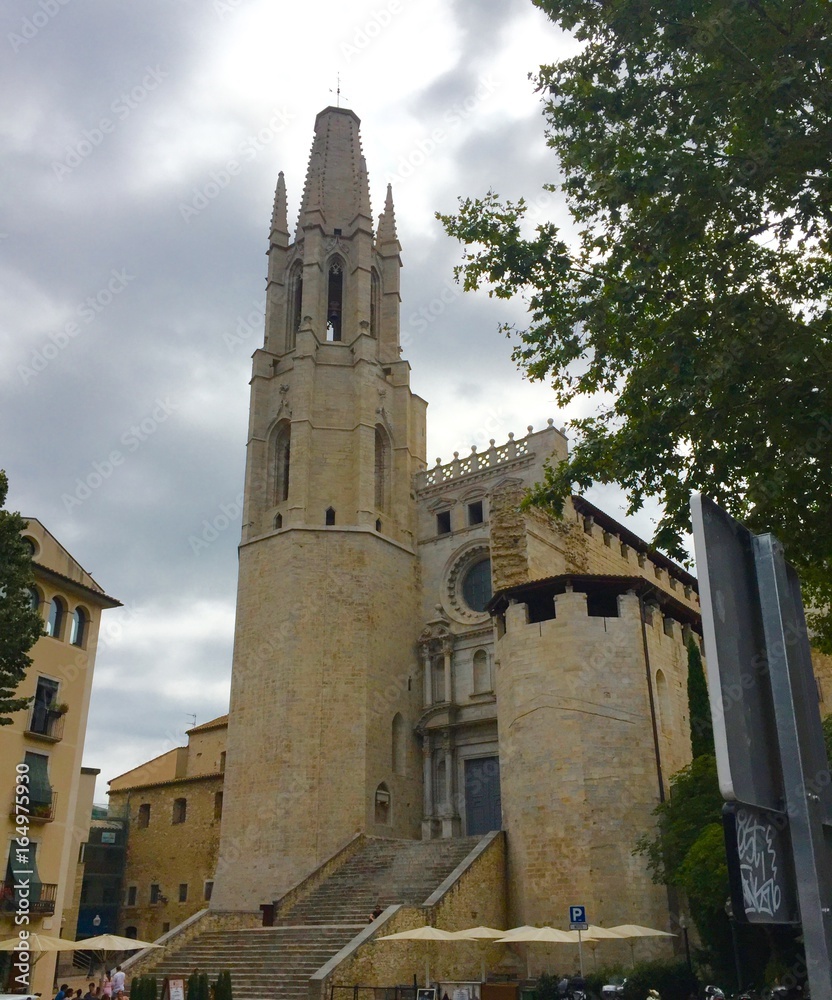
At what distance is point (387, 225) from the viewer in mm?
42000

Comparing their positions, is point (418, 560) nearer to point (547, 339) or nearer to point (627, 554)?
point (627, 554)

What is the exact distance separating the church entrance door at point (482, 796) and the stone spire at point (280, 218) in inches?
944

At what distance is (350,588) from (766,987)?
1830cm

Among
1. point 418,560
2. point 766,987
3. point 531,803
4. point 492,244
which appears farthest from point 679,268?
point 418,560

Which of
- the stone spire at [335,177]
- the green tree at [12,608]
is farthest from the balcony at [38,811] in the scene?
the stone spire at [335,177]

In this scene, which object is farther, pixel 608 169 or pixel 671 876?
pixel 671 876

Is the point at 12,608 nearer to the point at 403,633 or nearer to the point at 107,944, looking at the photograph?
the point at 107,944

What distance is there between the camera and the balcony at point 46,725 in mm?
25000

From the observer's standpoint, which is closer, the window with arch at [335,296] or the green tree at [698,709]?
the green tree at [698,709]

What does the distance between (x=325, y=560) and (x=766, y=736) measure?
30440 mm

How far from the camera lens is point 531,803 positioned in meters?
24.5

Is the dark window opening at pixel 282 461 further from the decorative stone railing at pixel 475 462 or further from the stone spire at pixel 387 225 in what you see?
the stone spire at pixel 387 225

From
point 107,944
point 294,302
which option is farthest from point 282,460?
point 107,944

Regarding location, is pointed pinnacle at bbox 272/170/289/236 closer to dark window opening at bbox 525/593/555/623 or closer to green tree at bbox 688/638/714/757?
dark window opening at bbox 525/593/555/623
